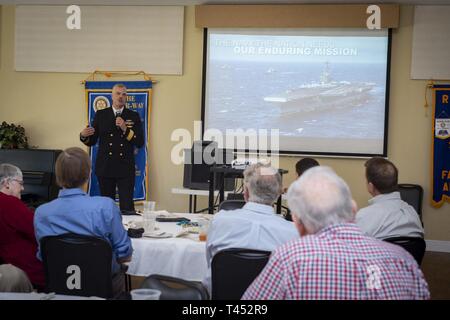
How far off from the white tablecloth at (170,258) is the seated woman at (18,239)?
51cm

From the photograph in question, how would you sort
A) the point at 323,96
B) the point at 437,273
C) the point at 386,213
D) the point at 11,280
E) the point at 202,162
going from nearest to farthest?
the point at 11,280 → the point at 386,213 → the point at 437,273 → the point at 202,162 → the point at 323,96

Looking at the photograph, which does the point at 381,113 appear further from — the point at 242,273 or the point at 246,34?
the point at 242,273

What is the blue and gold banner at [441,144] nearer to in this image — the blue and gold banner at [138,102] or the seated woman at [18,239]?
the blue and gold banner at [138,102]

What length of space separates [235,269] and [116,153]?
3298 millimetres

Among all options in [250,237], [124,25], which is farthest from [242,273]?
[124,25]

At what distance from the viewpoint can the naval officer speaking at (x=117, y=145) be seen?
530 centimetres

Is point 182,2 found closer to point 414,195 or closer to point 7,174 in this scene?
point 414,195

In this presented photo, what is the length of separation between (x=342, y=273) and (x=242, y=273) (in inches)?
35.3

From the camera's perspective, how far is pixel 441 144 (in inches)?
250

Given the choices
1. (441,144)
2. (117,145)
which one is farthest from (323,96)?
(117,145)

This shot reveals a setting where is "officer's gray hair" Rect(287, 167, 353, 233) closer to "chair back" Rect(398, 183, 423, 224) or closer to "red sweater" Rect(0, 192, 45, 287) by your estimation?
"red sweater" Rect(0, 192, 45, 287)

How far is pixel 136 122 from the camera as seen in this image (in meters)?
A: 5.63

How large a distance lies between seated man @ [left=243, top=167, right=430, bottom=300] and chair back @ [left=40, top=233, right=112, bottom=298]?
1.19 m

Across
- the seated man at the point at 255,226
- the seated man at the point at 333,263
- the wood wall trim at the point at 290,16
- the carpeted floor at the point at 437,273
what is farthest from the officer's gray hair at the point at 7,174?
the wood wall trim at the point at 290,16
